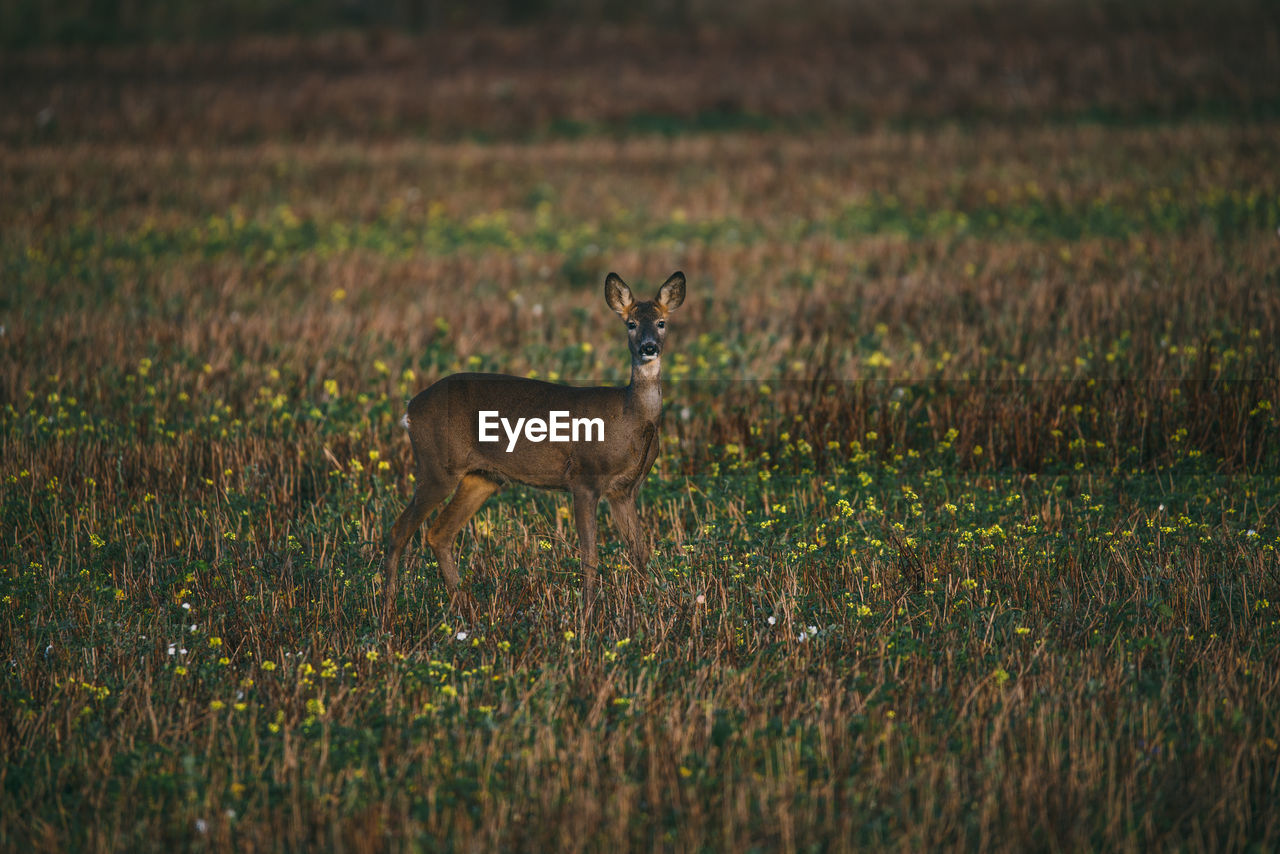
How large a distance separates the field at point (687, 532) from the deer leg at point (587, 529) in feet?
0.66

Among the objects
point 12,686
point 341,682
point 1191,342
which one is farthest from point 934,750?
point 1191,342

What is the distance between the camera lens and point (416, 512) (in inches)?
239

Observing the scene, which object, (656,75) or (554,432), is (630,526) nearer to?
(554,432)

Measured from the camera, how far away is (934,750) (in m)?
4.82

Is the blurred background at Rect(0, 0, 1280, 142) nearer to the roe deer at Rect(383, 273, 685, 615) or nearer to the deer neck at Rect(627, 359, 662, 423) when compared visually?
the roe deer at Rect(383, 273, 685, 615)

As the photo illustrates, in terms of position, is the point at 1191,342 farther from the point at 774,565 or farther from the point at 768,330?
the point at 774,565

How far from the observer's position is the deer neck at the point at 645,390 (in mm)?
5793

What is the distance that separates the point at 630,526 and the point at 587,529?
1.11 ft

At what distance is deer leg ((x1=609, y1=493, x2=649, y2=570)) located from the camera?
606 centimetres

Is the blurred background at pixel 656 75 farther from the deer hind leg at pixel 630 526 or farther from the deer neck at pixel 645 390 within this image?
the deer neck at pixel 645 390

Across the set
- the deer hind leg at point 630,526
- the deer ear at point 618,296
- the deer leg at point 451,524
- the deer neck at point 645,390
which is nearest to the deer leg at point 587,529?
the deer hind leg at point 630,526

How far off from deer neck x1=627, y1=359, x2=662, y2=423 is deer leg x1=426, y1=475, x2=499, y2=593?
3.01 ft

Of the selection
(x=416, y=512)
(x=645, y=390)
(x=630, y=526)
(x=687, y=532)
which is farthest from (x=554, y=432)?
(x=687, y=532)

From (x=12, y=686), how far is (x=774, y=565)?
3.69 metres
